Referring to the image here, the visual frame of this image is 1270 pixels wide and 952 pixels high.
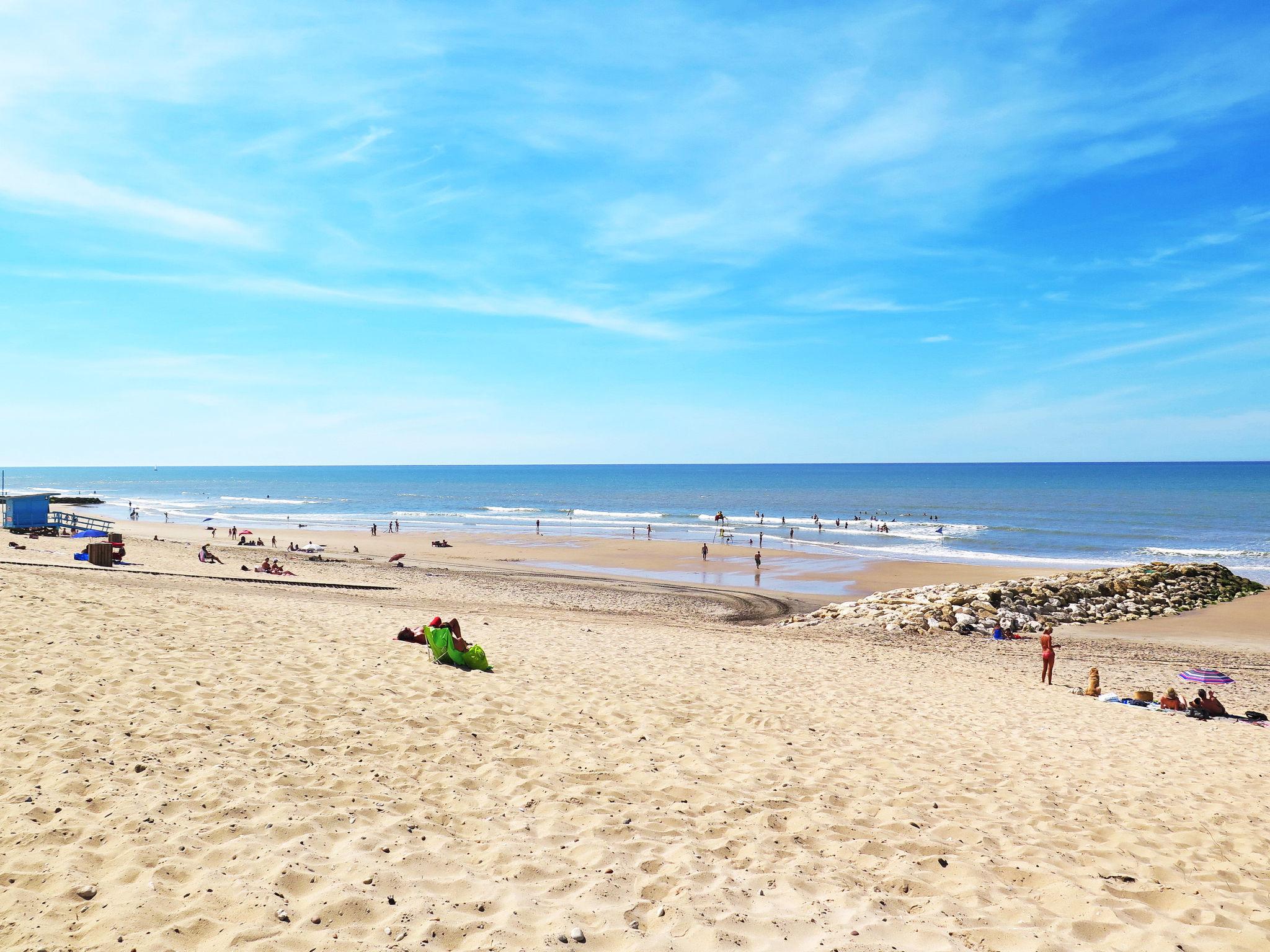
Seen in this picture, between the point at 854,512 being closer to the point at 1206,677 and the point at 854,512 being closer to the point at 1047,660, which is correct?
the point at 1206,677

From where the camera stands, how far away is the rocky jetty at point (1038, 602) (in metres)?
24.1

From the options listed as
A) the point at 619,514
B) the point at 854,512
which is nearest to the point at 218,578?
the point at 619,514

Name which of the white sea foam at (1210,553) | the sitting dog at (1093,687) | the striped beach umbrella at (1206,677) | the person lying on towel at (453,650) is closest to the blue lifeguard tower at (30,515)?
the person lying on towel at (453,650)

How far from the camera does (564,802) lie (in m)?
6.69

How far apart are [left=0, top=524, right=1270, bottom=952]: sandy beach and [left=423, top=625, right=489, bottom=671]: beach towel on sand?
0.37 meters

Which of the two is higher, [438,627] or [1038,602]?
[438,627]

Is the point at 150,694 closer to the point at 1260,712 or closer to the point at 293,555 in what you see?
the point at 1260,712

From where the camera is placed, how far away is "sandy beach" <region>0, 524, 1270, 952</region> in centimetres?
483

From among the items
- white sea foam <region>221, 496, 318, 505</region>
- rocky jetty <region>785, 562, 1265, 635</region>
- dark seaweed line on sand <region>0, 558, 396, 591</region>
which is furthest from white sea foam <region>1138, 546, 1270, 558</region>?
white sea foam <region>221, 496, 318, 505</region>

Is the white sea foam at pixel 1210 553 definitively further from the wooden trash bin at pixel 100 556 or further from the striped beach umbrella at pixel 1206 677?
the wooden trash bin at pixel 100 556

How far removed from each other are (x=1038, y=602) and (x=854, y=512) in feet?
213

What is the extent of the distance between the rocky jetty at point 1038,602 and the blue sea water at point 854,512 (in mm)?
12794

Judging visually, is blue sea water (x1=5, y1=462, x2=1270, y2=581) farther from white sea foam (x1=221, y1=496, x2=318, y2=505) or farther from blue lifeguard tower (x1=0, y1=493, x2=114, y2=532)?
blue lifeguard tower (x1=0, y1=493, x2=114, y2=532)

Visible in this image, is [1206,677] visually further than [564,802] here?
Yes
